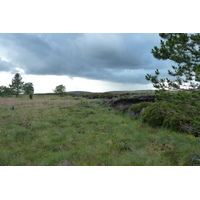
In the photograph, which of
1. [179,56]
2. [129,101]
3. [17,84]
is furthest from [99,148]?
[17,84]

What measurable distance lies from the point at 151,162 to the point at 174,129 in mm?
5210

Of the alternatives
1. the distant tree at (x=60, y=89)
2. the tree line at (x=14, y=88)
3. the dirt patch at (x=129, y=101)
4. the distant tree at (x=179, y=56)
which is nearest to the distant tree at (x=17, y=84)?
the tree line at (x=14, y=88)

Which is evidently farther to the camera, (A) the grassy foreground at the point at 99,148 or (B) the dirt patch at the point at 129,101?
(B) the dirt patch at the point at 129,101

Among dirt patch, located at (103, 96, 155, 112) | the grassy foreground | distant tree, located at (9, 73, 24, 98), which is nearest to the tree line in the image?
distant tree, located at (9, 73, 24, 98)

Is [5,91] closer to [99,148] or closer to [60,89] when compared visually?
[60,89]

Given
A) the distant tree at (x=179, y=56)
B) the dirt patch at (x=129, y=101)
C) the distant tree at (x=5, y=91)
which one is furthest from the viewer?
the distant tree at (x=5, y=91)

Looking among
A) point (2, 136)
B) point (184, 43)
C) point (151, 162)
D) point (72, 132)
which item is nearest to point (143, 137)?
point (151, 162)

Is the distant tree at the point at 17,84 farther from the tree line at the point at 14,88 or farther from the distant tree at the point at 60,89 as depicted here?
the distant tree at the point at 60,89

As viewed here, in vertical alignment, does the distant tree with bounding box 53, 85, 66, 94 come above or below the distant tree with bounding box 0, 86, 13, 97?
above

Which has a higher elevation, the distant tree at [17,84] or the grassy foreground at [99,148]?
the distant tree at [17,84]

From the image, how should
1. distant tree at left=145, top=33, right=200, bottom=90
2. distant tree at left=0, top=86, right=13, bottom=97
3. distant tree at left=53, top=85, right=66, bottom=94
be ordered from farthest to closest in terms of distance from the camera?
distant tree at left=53, top=85, right=66, bottom=94, distant tree at left=0, top=86, right=13, bottom=97, distant tree at left=145, top=33, right=200, bottom=90

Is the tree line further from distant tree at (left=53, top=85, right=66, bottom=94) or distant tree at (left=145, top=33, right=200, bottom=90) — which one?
distant tree at (left=145, top=33, right=200, bottom=90)

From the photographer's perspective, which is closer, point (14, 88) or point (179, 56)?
point (179, 56)

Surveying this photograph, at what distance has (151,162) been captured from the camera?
612 cm
